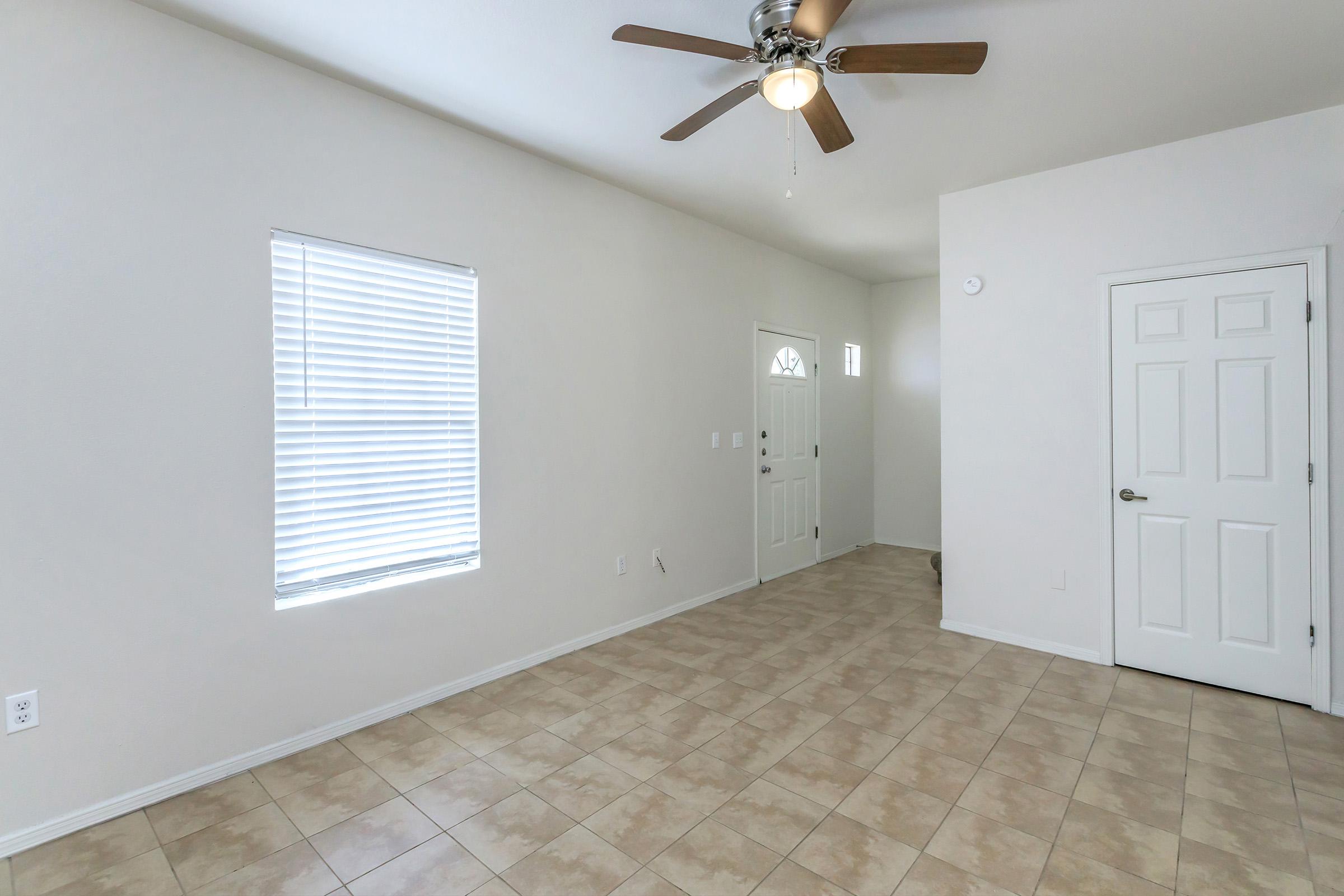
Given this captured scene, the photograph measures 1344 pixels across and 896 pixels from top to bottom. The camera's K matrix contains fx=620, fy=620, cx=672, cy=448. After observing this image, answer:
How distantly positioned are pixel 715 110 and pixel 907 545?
17.3ft

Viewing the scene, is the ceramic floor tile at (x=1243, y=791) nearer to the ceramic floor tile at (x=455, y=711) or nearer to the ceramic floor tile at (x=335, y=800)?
the ceramic floor tile at (x=455, y=711)

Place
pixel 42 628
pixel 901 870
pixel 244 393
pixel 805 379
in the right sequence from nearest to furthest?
pixel 901 870, pixel 42 628, pixel 244 393, pixel 805 379

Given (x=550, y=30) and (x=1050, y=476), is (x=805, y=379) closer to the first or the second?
(x=1050, y=476)

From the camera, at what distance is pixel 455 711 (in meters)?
2.92

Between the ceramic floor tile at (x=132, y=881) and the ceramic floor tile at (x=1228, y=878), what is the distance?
2932mm

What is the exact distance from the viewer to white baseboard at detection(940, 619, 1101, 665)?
139 inches

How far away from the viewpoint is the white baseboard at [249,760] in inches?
79.0

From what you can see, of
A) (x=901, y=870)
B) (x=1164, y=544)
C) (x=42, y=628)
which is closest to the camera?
(x=901, y=870)

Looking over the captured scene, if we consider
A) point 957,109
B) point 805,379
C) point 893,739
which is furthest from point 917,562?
point 957,109

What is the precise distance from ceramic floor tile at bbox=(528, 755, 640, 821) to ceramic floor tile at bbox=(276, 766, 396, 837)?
0.57 metres

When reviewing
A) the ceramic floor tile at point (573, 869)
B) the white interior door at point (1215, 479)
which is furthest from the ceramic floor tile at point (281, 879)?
the white interior door at point (1215, 479)

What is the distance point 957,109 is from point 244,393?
10.8 ft

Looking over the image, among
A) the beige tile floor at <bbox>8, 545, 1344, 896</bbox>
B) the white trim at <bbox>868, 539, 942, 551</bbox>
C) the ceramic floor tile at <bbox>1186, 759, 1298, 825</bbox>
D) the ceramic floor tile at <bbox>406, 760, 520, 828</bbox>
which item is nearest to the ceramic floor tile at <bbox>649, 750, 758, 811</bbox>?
the beige tile floor at <bbox>8, 545, 1344, 896</bbox>

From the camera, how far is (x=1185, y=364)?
3.20 m
